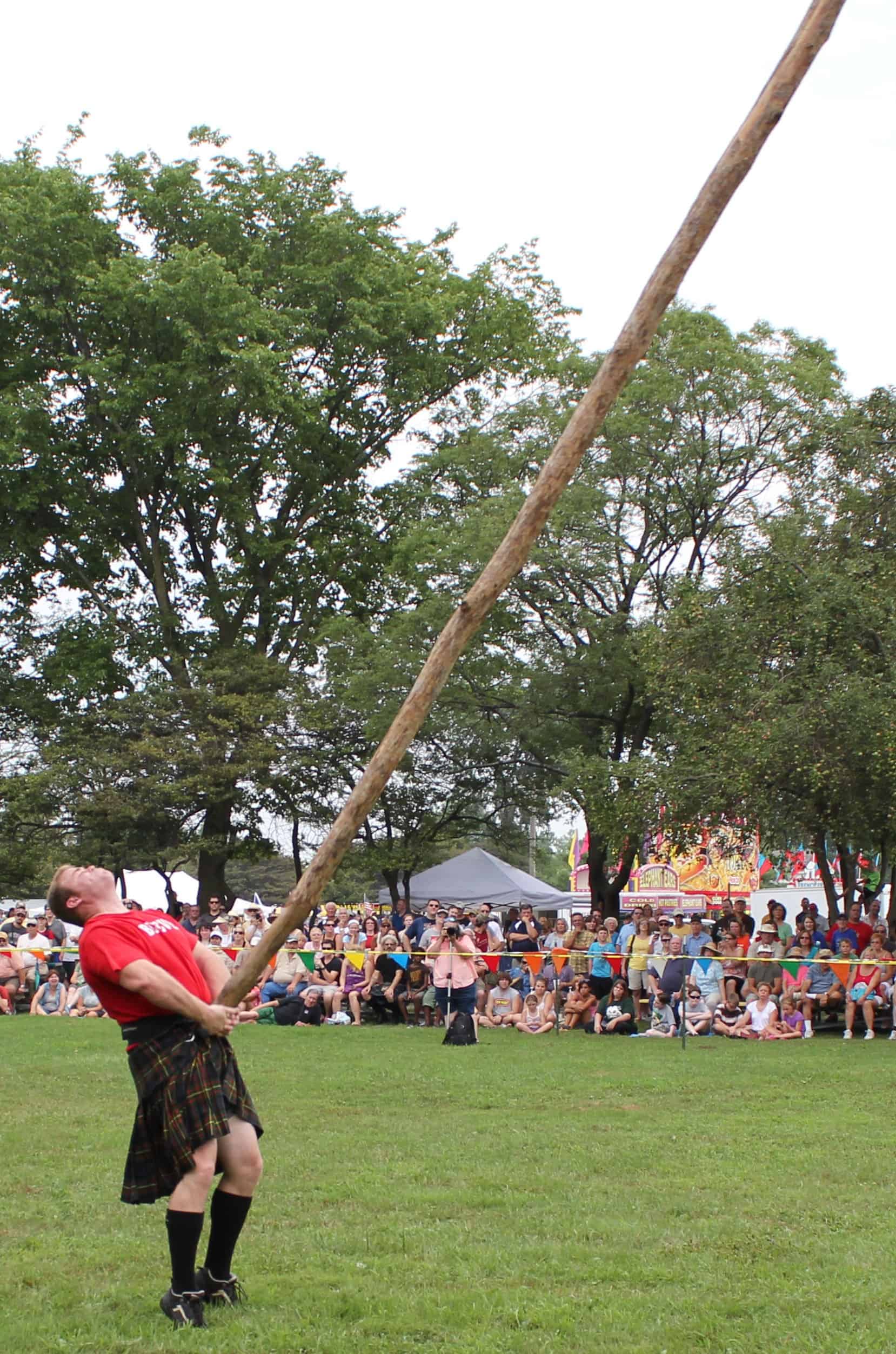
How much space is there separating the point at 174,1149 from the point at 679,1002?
9945mm

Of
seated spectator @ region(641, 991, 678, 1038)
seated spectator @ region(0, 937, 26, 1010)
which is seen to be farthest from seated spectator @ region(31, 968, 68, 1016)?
seated spectator @ region(641, 991, 678, 1038)

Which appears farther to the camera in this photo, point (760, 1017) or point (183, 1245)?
point (760, 1017)

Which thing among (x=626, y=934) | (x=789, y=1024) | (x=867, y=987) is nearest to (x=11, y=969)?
(x=626, y=934)

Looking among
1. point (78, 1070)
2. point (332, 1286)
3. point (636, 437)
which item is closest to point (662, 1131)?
point (332, 1286)

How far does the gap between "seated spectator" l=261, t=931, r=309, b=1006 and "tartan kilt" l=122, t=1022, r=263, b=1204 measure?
10.8 m

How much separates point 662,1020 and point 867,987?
186cm

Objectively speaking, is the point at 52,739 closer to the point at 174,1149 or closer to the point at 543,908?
the point at 543,908

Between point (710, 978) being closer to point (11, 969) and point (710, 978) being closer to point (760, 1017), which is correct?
point (760, 1017)

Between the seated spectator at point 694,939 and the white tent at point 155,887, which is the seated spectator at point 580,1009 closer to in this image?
the seated spectator at point 694,939

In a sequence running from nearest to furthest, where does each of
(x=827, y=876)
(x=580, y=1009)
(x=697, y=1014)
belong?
(x=697, y=1014)
(x=580, y=1009)
(x=827, y=876)

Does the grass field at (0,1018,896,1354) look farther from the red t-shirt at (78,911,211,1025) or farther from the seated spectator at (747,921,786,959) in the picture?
the seated spectator at (747,921,786,959)

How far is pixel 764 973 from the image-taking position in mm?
13070

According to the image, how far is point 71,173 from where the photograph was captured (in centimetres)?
2500

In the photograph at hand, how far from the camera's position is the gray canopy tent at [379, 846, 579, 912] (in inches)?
966
